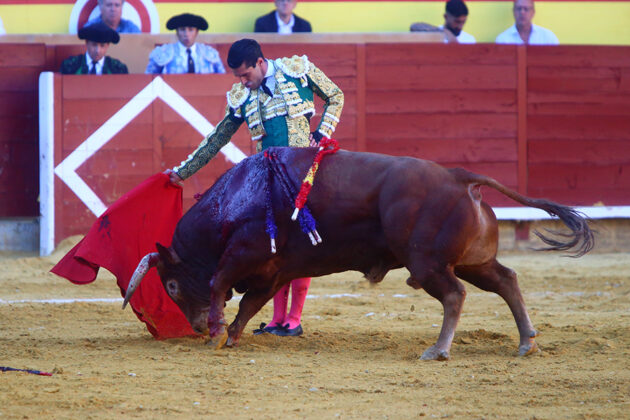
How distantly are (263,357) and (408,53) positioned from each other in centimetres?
491

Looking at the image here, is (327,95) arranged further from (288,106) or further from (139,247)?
(139,247)

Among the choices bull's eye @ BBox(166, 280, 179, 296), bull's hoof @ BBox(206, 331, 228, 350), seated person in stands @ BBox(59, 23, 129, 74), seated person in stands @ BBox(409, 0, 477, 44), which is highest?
seated person in stands @ BBox(409, 0, 477, 44)

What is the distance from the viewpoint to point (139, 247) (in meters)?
4.60

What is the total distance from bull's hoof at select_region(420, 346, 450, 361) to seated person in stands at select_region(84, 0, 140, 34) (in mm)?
5769

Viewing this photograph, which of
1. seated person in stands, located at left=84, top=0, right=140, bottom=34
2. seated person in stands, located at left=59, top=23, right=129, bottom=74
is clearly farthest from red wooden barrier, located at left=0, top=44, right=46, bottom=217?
seated person in stands, located at left=84, top=0, right=140, bottom=34

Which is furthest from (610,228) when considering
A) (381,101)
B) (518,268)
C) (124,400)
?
(124,400)

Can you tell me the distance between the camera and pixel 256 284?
4.23 metres

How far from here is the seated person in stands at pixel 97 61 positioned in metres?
7.78

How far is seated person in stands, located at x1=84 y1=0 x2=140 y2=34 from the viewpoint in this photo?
28.3 ft

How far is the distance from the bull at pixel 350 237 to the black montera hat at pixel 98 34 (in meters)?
3.78

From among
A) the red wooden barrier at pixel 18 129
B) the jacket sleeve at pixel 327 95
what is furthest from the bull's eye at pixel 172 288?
the red wooden barrier at pixel 18 129

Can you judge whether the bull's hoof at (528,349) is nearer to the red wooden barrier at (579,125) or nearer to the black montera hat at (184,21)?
the red wooden barrier at (579,125)

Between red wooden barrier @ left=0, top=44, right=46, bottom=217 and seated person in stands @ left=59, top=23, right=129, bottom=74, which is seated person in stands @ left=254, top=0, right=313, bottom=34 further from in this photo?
red wooden barrier @ left=0, top=44, right=46, bottom=217

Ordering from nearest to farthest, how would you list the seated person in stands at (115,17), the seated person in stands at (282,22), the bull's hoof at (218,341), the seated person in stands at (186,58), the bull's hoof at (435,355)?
1. the bull's hoof at (435,355)
2. the bull's hoof at (218,341)
3. the seated person in stands at (186,58)
4. the seated person in stands at (115,17)
5. the seated person in stands at (282,22)
